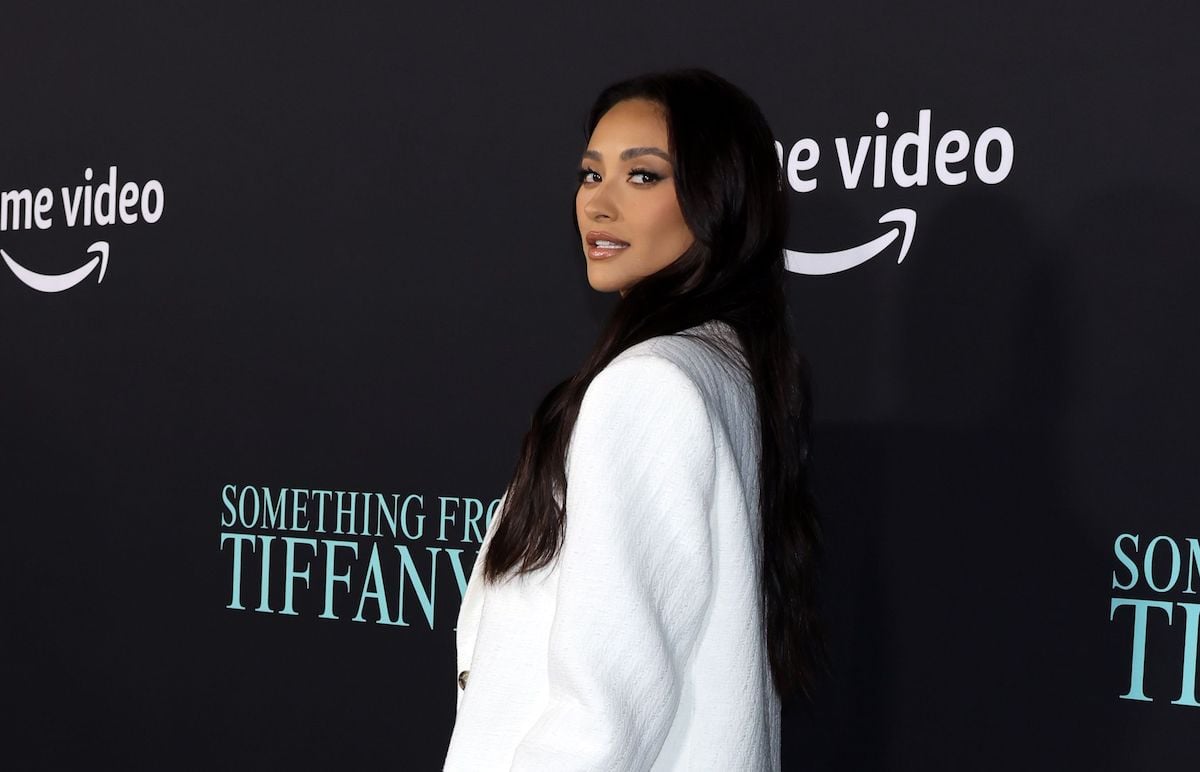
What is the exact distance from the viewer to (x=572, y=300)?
2.59 metres

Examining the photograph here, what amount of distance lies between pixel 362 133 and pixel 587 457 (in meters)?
1.78

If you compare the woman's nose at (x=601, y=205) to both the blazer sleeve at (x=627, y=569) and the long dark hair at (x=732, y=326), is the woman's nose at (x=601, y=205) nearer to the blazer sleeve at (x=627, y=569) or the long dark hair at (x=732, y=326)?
the long dark hair at (x=732, y=326)

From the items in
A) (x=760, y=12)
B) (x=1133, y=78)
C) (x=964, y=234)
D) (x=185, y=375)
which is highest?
(x=760, y=12)

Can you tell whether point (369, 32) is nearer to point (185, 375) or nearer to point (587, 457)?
point (185, 375)

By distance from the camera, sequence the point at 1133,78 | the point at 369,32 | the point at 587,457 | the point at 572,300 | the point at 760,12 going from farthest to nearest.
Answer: the point at 369,32, the point at 572,300, the point at 760,12, the point at 1133,78, the point at 587,457

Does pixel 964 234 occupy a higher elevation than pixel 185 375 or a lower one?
higher

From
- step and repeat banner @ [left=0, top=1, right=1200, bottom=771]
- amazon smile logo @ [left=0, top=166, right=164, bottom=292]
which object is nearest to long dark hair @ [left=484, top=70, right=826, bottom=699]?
step and repeat banner @ [left=0, top=1, right=1200, bottom=771]

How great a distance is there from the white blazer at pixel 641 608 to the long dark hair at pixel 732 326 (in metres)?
0.04

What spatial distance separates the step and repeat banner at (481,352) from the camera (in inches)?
80.5

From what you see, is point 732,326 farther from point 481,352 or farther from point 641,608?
point 481,352

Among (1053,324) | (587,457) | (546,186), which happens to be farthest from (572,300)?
(587,457)

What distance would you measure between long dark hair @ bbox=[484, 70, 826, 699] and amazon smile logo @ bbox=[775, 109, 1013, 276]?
2.48 ft

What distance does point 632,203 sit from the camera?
58.8 inches

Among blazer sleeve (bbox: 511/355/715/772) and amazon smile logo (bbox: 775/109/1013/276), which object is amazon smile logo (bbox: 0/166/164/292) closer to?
amazon smile logo (bbox: 775/109/1013/276)
